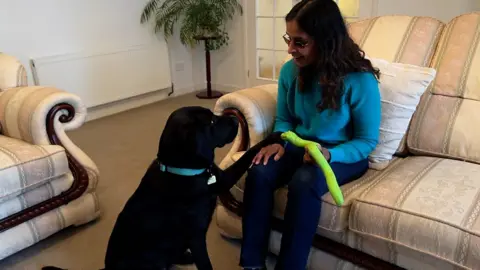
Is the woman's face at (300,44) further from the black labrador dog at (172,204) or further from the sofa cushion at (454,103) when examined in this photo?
the sofa cushion at (454,103)

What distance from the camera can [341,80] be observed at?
4.78 feet

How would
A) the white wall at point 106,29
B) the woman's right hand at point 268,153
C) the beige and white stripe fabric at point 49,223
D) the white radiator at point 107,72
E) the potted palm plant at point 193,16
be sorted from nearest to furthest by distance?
the woman's right hand at point 268,153, the beige and white stripe fabric at point 49,223, the white wall at point 106,29, the white radiator at point 107,72, the potted palm plant at point 193,16

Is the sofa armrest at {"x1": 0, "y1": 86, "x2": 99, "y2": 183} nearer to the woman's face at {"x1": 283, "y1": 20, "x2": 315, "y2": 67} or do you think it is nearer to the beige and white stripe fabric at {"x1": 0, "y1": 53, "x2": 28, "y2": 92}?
the beige and white stripe fabric at {"x1": 0, "y1": 53, "x2": 28, "y2": 92}

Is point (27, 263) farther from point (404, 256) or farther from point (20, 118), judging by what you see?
point (404, 256)

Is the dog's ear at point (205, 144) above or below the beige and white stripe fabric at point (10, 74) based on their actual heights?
below

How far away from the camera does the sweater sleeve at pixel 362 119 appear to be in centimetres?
146

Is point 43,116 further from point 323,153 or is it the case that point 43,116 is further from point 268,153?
point 323,153

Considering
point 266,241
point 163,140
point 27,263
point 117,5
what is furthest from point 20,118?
point 117,5

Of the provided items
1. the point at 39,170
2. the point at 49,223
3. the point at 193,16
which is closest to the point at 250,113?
the point at 39,170

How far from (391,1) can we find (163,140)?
2.51m

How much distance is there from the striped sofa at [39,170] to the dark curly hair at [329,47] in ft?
3.61

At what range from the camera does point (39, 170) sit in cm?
173

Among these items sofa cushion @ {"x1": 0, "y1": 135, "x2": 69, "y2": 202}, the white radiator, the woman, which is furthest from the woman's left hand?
the white radiator

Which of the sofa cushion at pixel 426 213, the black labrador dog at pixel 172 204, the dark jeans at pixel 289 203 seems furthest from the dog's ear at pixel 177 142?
the sofa cushion at pixel 426 213
